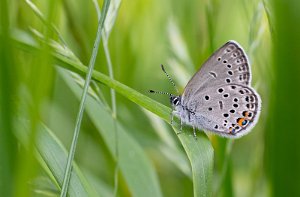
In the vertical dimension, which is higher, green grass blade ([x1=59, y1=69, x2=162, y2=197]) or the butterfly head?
the butterfly head

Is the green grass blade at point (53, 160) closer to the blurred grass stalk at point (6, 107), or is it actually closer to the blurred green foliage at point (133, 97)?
the blurred green foliage at point (133, 97)

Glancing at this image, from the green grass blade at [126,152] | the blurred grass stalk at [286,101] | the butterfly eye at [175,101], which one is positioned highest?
the blurred grass stalk at [286,101]

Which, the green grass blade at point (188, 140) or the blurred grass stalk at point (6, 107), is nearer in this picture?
the blurred grass stalk at point (6, 107)

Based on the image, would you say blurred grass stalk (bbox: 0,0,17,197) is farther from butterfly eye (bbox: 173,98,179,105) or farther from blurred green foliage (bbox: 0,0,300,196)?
butterfly eye (bbox: 173,98,179,105)

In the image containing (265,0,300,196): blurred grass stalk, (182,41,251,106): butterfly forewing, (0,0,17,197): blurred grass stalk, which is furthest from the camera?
(182,41,251,106): butterfly forewing

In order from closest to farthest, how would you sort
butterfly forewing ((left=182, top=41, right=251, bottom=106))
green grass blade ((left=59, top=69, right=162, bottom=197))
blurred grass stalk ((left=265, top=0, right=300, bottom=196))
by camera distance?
blurred grass stalk ((left=265, top=0, right=300, bottom=196)) < butterfly forewing ((left=182, top=41, right=251, bottom=106)) < green grass blade ((left=59, top=69, right=162, bottom=197))

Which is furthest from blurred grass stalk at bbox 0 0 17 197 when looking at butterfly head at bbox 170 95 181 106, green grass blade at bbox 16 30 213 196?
butterfly head at bbox 170 95 181 106

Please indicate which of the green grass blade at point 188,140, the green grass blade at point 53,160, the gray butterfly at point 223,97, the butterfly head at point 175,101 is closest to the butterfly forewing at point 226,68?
the gray butterfly at point 223,97

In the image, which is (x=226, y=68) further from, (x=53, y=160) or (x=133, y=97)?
(x=53, y=160)

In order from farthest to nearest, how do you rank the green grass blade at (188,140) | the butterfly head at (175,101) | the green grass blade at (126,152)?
the butterfly head at (175,101), the green grass blade at (126,152), the green grass blade at (188,140)
